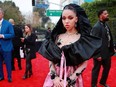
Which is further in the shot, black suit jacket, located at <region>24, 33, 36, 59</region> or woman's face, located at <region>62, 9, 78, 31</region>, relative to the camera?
black suit jacket, located at <region>24, 33, 36, 59</region>

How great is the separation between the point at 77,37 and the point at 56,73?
44 centimetres

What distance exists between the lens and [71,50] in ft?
10.0

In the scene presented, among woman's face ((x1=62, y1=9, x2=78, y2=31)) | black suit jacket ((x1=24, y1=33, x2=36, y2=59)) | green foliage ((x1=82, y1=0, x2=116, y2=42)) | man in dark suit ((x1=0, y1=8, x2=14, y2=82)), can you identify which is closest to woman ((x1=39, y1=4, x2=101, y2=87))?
woman's face ((x1=62, y1=9, x2=78, y2=31))

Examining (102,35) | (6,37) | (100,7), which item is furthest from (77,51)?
(100,7)

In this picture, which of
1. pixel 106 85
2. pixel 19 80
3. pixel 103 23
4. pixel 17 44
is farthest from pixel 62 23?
pixel 17 44

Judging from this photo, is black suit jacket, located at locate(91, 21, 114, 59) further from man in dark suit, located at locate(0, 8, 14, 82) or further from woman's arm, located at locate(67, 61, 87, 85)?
woman's arm, located at locate(67, 61, 87, 85)

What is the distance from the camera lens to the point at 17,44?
30.2ft

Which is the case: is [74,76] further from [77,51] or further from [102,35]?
[102,35]

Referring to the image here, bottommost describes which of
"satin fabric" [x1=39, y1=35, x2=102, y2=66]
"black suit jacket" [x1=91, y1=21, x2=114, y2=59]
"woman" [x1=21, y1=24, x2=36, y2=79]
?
"woman" [x1=21, y1=24, x2=36, y2=79]

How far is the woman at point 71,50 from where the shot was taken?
306 cm

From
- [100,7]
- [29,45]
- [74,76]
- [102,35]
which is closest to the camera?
[74,76]

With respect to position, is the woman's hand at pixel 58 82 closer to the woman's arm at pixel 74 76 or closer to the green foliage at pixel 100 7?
the woman's arm at pixel 74 76

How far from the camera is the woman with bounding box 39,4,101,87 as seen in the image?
10.1 ft

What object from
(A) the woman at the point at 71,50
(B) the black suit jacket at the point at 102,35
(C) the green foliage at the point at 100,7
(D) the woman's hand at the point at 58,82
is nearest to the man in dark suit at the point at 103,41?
(B) the black suit jacket at the point at 102,35
